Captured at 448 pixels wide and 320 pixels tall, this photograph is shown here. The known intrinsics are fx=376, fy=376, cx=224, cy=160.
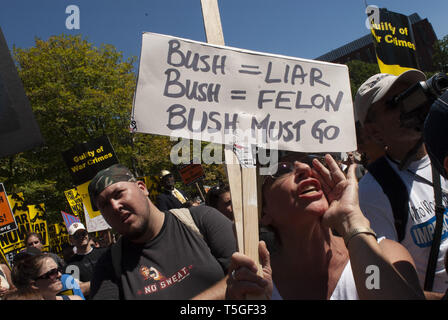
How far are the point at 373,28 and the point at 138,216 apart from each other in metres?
4.22

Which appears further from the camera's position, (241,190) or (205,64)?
(205,64)

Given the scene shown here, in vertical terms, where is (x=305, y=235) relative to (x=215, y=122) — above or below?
below

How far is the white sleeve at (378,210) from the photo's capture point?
197cm

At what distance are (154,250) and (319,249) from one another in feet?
2.93

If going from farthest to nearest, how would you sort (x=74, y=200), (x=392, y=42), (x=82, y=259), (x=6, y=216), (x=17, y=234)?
(x=74, y=200), (x=17, y=234), (x=6, y=216), (x=82, y=259), (x=392, y=42)

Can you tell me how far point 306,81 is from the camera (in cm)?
187

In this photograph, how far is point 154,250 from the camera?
2.10 meters

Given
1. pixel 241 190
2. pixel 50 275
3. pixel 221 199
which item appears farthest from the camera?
pixel 221 199

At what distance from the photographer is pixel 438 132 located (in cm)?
119

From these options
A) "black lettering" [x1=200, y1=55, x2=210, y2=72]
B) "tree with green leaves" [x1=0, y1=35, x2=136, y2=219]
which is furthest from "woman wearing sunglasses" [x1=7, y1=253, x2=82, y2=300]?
"tree with green leaves" [x1=0, y1=35, x2=136, y2=219]

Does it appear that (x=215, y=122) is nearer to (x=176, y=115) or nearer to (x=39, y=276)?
(x=176, y=115)

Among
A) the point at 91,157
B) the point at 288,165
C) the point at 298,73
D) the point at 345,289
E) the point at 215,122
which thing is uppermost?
the point at 91,157

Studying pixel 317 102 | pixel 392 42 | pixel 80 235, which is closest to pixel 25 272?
pixel 80 235

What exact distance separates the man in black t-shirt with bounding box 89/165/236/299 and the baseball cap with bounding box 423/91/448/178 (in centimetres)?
108
